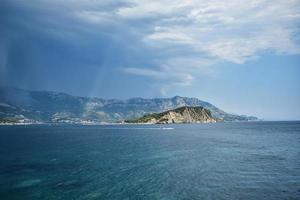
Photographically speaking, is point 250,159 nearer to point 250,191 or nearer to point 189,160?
point 189,160

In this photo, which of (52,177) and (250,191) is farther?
(52,177)

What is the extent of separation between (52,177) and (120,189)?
744 inches

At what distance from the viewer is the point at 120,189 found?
5844 centimetres

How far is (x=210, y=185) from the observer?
61656mm

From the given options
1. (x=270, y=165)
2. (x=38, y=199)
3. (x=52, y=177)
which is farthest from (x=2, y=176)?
(x=270, y=165)

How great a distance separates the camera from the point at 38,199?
167 feet

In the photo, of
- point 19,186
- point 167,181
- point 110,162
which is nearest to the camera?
point 19,186

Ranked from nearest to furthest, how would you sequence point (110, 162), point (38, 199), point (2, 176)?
point (38, 199) < point (2, 176) < point (110, 162)

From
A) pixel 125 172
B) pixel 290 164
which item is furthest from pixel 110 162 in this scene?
pixel 290 164

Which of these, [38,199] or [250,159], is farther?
[250,159]

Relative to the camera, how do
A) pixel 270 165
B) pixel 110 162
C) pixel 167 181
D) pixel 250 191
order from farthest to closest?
pixel 110 162
pixel 270 165
pixel 167 181
pixel 250 191

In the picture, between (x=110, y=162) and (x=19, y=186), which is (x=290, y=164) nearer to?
(x=110, y=162)

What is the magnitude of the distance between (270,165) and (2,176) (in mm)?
67120

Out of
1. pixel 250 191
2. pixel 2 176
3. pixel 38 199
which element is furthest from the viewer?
pixel 2 176
